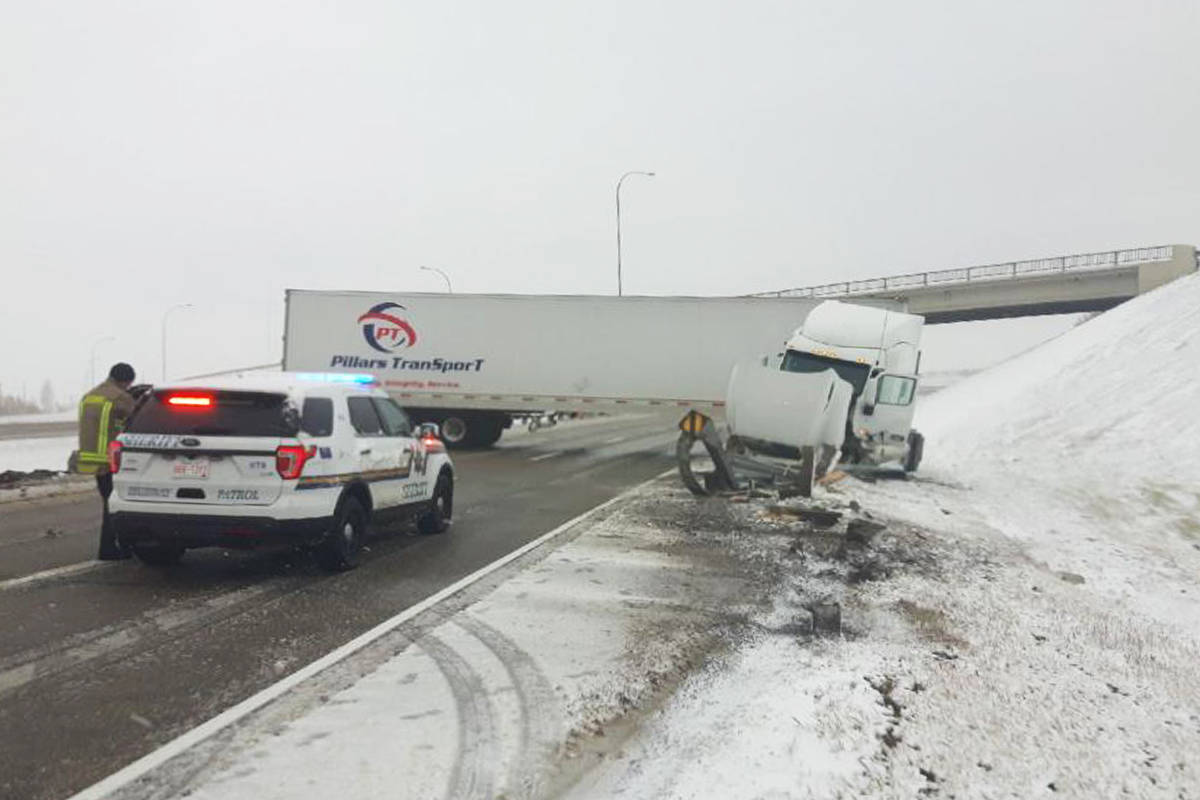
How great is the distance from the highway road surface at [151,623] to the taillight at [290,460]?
943mm

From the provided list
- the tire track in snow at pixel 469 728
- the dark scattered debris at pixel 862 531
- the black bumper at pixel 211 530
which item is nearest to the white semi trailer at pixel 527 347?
the dark scattered debris at pixel 862 531

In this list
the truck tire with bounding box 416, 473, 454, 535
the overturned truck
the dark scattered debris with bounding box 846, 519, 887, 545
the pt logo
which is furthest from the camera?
the pt logo

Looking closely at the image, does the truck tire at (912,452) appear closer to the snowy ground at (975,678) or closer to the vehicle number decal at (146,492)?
the snowy ground at (975,678)

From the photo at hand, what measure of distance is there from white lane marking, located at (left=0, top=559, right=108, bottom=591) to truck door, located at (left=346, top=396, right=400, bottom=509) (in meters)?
2.55

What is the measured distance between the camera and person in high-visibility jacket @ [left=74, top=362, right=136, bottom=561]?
805cm

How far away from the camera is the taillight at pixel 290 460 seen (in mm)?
7207

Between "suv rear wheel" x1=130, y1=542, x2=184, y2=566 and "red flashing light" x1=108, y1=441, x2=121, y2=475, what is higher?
"red flashing light" x1=108, y1=441, x2=121, y2=475

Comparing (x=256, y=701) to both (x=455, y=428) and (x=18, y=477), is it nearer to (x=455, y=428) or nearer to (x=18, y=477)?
(x=18, y=477)

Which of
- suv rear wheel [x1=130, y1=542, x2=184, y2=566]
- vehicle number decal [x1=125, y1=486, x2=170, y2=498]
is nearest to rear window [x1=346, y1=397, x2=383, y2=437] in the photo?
vehicle number decal [x1=125, y1=486, x2=170, y2=498]

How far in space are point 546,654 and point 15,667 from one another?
3131 mm

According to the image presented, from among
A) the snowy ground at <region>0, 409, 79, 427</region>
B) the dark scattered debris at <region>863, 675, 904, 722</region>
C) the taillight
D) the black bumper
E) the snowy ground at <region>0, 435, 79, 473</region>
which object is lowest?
the snowy ground at <region>0, 409, 79, 427</region>

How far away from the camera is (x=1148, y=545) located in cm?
1059

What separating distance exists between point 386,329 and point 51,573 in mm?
16761

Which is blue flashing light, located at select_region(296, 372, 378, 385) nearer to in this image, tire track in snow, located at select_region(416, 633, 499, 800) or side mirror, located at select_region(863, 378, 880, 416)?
tire track in snow, located at select_region(416, 633, 499, 800)
